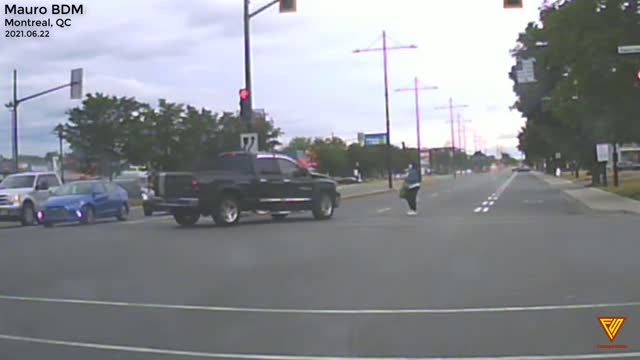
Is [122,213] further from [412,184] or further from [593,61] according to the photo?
[593,61]

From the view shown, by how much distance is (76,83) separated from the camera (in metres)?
33.2

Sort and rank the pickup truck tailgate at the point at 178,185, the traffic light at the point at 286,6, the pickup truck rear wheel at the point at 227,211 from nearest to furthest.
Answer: the traffic light at the point at 286,6 → the pickup truck tailgate at the point at 178,185 → the pickup truck rear wheel at the point at 227,211

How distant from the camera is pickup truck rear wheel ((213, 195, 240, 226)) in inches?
870

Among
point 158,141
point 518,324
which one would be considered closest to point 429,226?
point 518,324

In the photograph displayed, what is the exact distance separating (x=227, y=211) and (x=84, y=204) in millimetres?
5661

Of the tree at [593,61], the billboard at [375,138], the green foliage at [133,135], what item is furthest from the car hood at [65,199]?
the billboard at [375,138]

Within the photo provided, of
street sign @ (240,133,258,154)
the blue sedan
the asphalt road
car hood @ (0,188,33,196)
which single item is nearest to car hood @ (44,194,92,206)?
the blue sedan

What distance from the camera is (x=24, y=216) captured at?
87.8 feet

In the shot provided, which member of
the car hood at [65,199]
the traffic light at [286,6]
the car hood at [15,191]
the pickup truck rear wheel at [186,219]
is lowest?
the pickup truck rear wheel at [186,219]

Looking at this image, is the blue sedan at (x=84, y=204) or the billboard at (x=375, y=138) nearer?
the blue sedan at (x=84, y=204)

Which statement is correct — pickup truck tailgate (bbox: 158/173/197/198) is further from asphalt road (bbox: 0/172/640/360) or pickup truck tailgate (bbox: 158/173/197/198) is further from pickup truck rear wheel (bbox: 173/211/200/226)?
asphalt road (bbox: 0/172/640/360)

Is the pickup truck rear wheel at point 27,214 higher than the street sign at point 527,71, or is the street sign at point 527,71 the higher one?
the street sign at point 527,71

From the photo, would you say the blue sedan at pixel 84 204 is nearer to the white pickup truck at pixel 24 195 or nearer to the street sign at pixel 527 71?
the white pickup truck at pixel 24 195

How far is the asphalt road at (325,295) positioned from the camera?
281 inches
